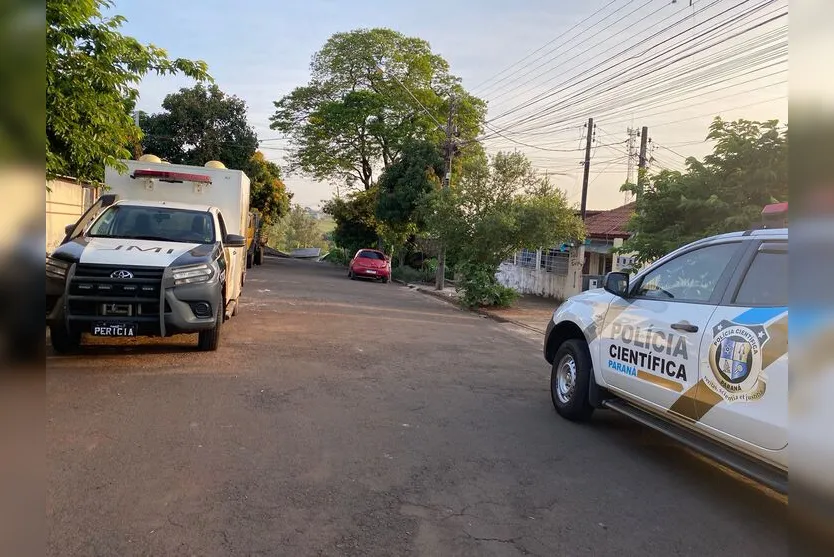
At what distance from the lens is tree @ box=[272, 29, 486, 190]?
37.2 m

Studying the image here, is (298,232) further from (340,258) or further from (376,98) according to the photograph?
(376,98)

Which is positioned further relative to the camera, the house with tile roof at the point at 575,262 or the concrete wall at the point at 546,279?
the concrete wall at the point at 546,279

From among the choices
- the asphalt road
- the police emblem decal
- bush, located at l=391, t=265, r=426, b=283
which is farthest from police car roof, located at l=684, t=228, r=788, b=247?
bush, located at l=391, t=265, r=426, b=283

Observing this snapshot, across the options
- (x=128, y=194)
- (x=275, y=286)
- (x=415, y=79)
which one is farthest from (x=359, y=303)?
(x=415, y=79)

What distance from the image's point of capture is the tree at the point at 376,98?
37.2m

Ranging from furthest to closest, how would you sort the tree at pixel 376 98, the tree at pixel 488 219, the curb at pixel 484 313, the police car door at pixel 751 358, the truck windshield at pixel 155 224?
the tree at pixel 376 98
the tree at pixel 488 219
the curb at pixel 484 313
the truck windshield at pixel 155 224
the police car door at pixel 751 358

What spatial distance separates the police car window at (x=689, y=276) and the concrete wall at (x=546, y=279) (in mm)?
→ 14203

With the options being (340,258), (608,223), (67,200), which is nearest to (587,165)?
(608,223)

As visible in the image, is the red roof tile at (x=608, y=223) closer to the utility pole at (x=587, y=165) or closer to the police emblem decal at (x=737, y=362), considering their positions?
the utility pole at (x=587, y=165)

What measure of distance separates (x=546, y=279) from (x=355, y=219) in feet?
63.7

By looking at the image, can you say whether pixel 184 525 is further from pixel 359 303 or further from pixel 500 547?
pixel 359 303

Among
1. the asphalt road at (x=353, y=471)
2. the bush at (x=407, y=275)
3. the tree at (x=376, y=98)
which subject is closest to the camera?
the asphalt road at (x=353, y=471)

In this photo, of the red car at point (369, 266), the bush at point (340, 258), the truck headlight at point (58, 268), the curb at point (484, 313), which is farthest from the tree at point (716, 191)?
the bush at point (340, 258)
